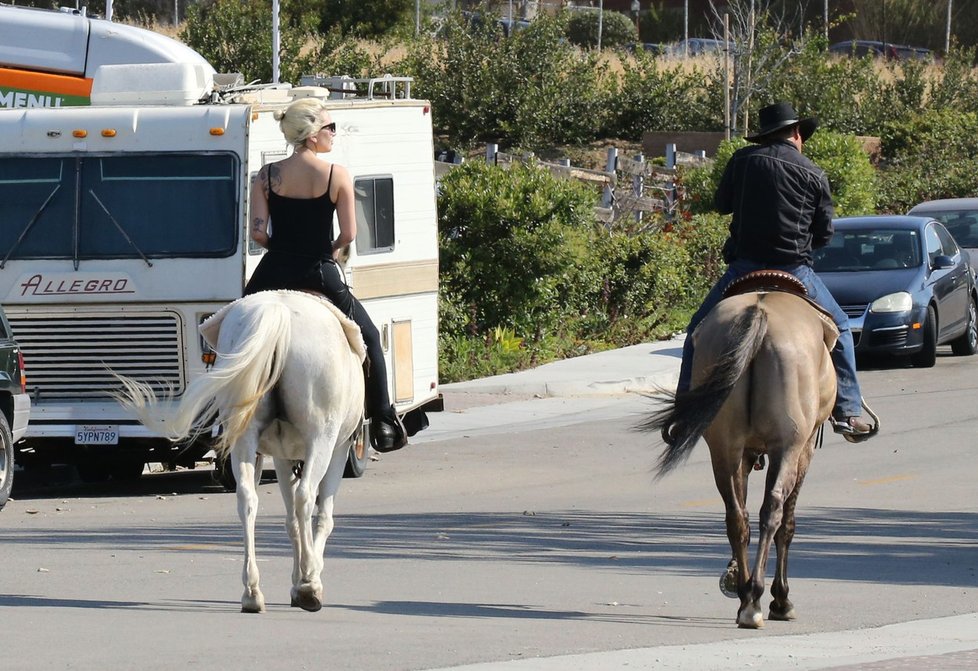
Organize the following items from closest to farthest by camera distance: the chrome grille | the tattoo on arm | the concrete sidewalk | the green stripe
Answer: the tattoo on arm → the chrome grille → the green stripe → the concrete sidewalk

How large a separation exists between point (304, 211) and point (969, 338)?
52.1 ft

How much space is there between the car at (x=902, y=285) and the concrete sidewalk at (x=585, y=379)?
2.35 metres

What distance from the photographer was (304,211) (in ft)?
28.8

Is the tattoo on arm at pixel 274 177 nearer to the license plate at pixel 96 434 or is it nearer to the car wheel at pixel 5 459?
the car wheel at pixel 5 459

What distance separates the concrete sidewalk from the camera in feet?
63.7

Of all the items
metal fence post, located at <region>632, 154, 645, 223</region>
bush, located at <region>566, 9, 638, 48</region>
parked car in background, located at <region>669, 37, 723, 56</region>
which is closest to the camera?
metal fence post, located at <region>632, 154, 645, 223</region>

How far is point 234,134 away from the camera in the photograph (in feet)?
43.8

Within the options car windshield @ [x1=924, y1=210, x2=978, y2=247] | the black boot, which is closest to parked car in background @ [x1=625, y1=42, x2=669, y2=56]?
car windshield @ [x1=924, y1=210, x2=978, y2=247]

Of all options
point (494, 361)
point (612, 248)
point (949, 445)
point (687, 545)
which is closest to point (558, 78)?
point (612, 248)

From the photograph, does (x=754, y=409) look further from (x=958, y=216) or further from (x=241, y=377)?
(x=958, y=216)

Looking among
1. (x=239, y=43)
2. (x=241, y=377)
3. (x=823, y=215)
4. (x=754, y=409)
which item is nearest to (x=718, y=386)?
(x=754, y=409)

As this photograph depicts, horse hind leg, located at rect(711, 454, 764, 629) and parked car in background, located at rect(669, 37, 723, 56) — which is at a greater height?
parked car in background, located at rect(669, 37, 723, 56)

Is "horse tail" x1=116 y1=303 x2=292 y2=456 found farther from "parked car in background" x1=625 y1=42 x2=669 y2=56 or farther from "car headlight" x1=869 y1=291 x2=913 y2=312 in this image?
"parked car in background" x1=625 y1=42 x2=669 y2=56

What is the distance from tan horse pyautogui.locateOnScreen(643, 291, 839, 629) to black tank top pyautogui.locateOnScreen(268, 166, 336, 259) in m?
2.04
